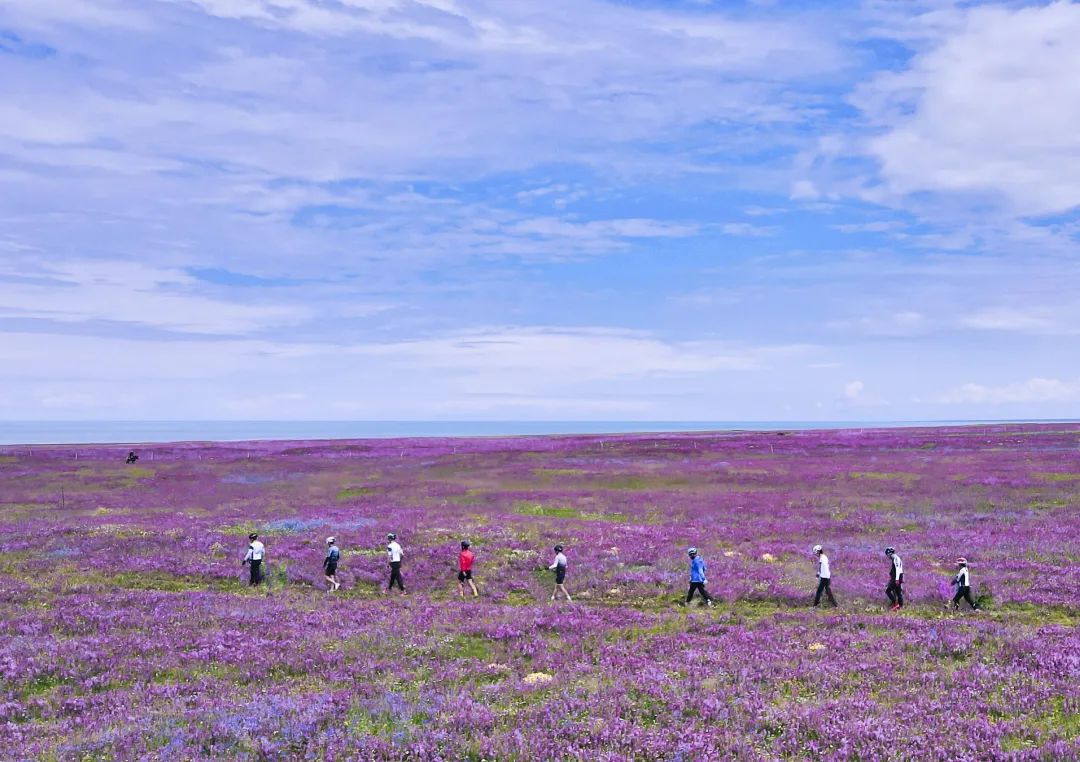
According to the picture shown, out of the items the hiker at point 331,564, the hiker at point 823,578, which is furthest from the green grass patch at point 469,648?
the hiker at point 823,578

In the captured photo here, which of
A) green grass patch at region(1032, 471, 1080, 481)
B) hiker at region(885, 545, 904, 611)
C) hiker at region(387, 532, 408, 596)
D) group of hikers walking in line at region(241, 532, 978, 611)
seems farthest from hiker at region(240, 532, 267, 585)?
green grass patch at region(1032, 471, 1080, 481)

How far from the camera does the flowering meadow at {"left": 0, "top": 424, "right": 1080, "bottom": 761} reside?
11.0 meters

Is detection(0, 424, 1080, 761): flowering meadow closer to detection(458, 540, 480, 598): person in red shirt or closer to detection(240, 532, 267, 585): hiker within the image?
detection(240, 532, 267, 585): hiker

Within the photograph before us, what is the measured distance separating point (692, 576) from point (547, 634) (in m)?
6.12

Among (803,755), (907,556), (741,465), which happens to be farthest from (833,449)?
(803,755)

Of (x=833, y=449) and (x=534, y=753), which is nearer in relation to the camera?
(x=534, y=753)

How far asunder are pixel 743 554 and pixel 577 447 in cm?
6353

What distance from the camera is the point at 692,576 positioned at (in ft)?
71.9

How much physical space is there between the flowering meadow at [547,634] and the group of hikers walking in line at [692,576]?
0.52m

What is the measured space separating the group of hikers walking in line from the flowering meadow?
0.52 meters

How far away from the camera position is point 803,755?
10.2m

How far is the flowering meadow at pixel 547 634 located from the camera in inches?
432

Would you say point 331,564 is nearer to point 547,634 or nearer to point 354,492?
point 547,634

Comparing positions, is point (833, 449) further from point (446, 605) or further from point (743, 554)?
point (446, 605)
